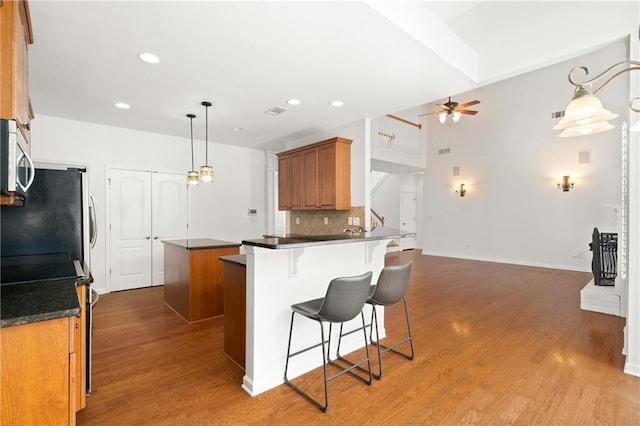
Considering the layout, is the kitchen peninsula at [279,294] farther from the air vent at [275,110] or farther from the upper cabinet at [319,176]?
the air vent at [275,110]

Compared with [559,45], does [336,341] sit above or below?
below

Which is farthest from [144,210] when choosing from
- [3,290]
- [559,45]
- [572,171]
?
[572,171]

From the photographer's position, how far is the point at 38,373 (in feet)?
4.17

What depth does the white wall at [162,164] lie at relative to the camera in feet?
15.8

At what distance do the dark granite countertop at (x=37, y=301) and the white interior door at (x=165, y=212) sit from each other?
13.5 ft

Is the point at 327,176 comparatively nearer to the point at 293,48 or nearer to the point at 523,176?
the point at 293,48

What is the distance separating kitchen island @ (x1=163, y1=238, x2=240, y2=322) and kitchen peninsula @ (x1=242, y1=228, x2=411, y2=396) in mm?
1603

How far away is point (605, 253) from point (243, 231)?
6.35 m

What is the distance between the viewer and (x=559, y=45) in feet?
9.68

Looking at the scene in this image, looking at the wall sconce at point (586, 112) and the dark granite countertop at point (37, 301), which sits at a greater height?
the wall sconce at point (586, 112)

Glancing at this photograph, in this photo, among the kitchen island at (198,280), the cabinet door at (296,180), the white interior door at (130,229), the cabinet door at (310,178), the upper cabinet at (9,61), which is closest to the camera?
the upper cabinet at (9,61)

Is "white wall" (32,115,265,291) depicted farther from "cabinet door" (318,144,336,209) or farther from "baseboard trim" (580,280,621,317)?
"baseboard trim" (580,280,621,317)

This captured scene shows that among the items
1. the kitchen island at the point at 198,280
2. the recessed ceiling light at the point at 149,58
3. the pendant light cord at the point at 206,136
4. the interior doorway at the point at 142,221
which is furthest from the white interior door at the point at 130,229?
the recessed ceiling light at the point at 149,58

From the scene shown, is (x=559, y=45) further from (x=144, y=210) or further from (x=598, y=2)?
(x=144, y=210)
